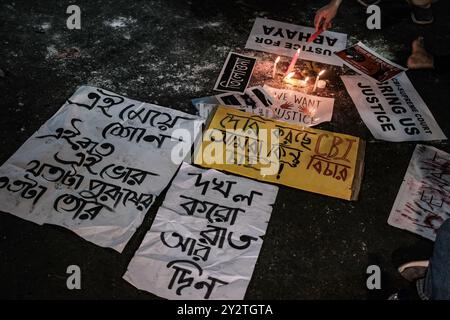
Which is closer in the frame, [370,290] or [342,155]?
[370,290]

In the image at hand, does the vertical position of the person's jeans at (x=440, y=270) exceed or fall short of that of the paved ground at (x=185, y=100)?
it exceeds it

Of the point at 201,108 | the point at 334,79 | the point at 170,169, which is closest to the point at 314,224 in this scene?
the point at 170,169

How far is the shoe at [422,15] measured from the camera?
13.0ft

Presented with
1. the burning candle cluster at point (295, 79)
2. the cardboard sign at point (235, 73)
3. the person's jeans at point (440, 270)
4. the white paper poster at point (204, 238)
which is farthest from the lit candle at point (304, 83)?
the person's jeans at point (440, 270)

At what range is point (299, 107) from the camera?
2.97 meters

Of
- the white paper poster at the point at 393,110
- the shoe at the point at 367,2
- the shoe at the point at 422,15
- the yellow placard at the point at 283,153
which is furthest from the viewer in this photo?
the shoe at the point at 367,2

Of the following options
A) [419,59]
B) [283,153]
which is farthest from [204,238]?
[419,59]

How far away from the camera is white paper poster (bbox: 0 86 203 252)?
7.22 feet

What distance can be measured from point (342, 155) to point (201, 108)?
1057 millimetres

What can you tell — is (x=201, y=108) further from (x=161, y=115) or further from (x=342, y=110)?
(x=342, y=110)

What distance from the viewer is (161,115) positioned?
2.82m

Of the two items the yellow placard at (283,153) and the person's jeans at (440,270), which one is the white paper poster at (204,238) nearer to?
the yellow placard at (283,153)

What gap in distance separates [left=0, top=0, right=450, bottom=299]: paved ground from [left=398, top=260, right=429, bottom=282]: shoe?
0.21ft

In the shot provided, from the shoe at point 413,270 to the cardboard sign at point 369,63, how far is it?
1.72 metres
